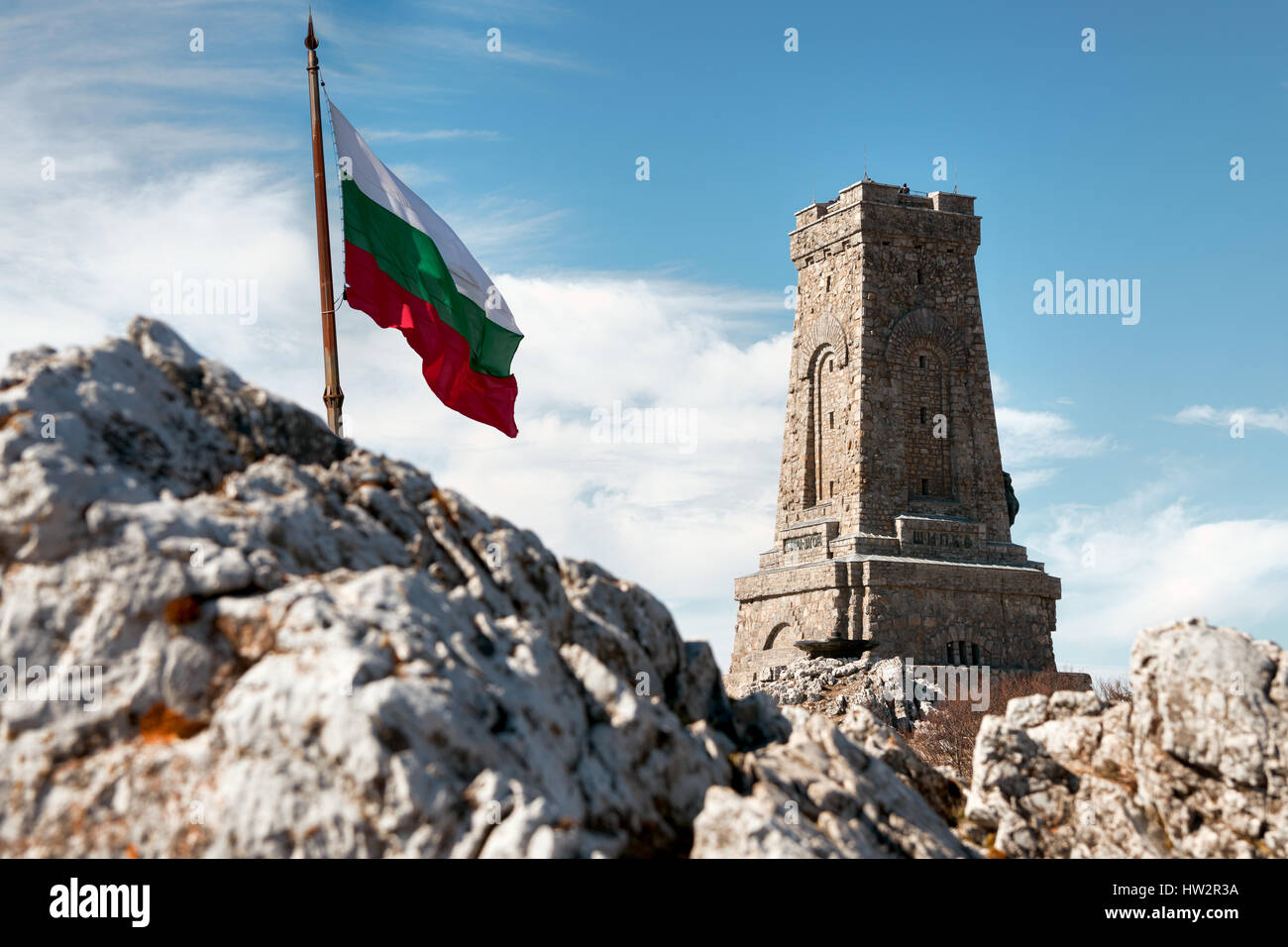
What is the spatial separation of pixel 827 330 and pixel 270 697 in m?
40.0

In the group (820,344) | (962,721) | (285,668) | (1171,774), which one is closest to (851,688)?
(962,721)

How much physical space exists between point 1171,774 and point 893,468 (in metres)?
33.5

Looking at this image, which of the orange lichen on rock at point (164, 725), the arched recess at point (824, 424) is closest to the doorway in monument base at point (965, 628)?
the arched recess at point (824, 424)

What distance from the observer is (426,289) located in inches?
747

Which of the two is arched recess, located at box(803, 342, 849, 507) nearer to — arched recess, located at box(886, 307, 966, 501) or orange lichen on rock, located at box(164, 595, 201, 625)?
arched recess, located at box(886, 307, 966, 501)

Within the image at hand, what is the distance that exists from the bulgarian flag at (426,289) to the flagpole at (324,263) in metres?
0.69

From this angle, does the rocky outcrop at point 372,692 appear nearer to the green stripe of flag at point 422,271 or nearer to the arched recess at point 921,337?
the green stripe of flag at point 422,271

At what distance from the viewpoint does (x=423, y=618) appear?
7.53m

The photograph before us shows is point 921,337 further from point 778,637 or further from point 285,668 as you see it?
point 285,668

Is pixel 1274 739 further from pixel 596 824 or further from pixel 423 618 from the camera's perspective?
pixel 423 618

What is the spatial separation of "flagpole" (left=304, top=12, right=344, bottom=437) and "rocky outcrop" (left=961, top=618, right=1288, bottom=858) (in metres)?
7.93

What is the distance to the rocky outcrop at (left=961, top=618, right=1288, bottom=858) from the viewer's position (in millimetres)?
9930

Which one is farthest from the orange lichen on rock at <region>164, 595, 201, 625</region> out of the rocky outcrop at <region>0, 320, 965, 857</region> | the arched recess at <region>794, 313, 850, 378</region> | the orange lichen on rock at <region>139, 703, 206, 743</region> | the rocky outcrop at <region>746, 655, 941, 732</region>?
the arched recess at <region>794, 313, 850, 378</region>
